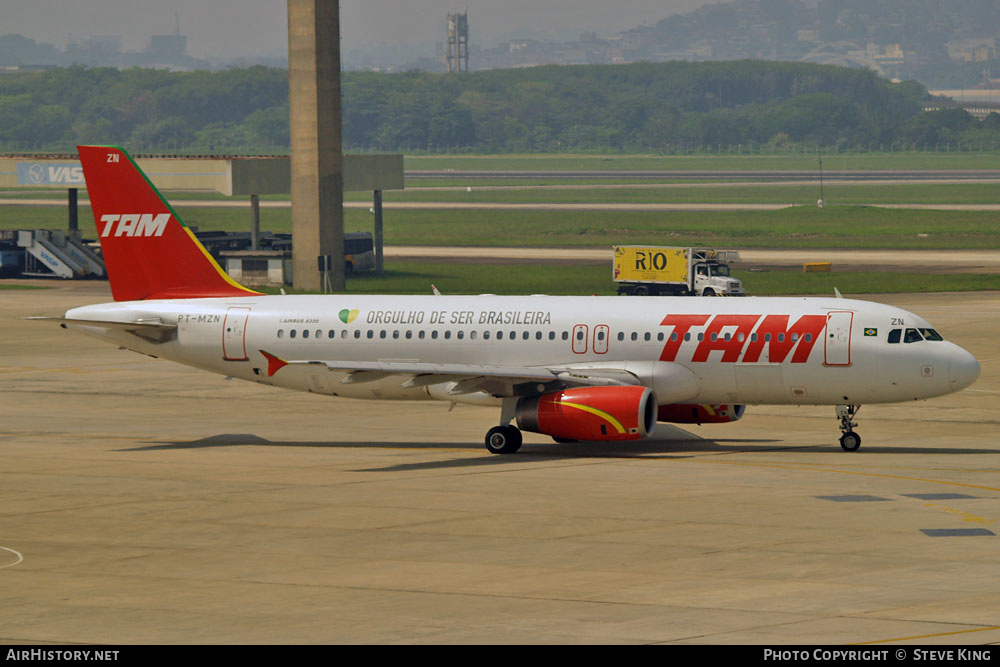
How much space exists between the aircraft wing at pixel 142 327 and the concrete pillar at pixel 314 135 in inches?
2134

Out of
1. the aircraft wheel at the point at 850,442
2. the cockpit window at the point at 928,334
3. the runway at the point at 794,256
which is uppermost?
the cockpit window at the point at 928,334

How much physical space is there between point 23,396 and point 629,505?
32435mm

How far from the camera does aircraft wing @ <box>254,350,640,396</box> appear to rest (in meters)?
42.8

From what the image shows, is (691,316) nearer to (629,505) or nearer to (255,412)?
(629,505)

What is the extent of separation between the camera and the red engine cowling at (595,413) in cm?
4194

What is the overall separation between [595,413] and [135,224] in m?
17.8

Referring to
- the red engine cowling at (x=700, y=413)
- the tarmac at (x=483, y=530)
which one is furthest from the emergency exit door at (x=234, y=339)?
the red engine cowling at (x=700, y=413)

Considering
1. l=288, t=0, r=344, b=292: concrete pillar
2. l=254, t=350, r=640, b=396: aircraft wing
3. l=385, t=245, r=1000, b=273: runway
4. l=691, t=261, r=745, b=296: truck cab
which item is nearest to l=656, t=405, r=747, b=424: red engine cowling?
l=254, t=350, r=640, b=396: aircraft wing

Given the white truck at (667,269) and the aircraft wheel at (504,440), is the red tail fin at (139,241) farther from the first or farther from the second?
the white truck at (667,269)

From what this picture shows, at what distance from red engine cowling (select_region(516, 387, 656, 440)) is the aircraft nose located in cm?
844

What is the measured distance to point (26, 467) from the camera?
41625mm

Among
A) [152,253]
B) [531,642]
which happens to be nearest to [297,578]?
Answer: [531,642]

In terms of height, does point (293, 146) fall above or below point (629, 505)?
above

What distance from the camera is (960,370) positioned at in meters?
42.5
